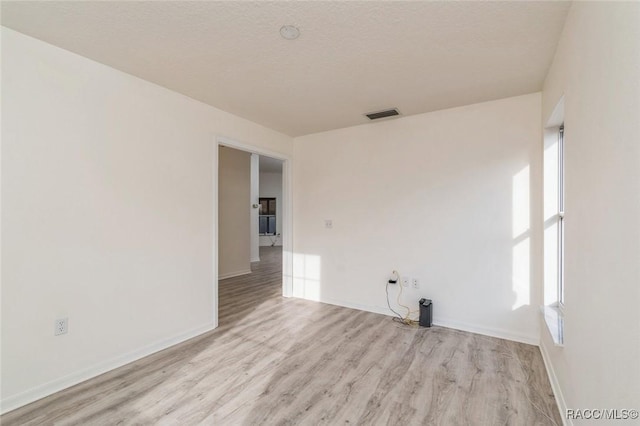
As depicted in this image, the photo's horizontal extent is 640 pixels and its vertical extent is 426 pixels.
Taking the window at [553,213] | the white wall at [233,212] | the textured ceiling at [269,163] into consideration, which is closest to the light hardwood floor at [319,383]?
the window at [553,213]

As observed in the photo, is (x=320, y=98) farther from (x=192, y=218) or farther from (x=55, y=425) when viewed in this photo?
(x=55, y=425)

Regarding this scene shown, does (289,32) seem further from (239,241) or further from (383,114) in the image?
(239,241)

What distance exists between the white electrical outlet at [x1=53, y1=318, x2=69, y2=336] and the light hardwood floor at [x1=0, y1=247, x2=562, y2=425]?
421 mm

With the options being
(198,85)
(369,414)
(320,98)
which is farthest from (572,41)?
(198,85)

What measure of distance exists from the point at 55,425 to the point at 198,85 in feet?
8.84

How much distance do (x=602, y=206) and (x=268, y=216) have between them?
34.9ft

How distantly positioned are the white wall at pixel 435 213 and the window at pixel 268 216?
705 cm

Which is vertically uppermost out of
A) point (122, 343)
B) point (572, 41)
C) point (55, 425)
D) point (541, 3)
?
point (541, 3)

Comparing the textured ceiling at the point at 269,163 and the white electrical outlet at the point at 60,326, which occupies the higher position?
the textured ceiling at the point at 269,163

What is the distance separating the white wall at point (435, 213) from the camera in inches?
115

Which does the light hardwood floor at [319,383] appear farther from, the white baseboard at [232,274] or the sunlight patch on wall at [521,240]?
the white baseboard at [232,274]

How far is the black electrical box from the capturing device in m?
3.26

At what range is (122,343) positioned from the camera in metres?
2.47
